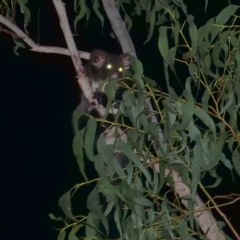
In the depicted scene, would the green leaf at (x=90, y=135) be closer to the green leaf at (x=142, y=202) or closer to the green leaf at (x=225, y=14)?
the green leaf at (x=142, y=202)

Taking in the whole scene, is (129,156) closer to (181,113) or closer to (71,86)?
(181,113)

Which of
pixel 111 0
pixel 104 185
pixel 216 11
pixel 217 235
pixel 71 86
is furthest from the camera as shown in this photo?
pixel 71 86

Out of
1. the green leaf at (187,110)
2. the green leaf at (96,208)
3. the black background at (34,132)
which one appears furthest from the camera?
the black background at (34,132)

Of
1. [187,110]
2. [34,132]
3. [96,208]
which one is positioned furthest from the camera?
[34,132]

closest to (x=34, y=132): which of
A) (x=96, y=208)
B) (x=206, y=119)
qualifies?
(x=96, y=208)

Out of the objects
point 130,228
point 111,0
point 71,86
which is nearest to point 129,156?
point 130,228

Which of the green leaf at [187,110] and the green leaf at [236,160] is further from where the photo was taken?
the green leaf at [236,160]

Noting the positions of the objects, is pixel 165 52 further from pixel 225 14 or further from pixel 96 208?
pixel 96 208

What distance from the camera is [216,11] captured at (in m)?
4.14

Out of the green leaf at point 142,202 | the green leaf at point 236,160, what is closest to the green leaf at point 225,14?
the green leaf at point 236,160

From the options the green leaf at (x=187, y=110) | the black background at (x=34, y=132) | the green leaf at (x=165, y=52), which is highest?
the green leaf at (x=165, y=52)

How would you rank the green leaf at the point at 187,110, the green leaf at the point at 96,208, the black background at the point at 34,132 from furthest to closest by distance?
the black background at the point at 34,132, the green leaf at the point at 96,208, the green leaf at the point at 187,110

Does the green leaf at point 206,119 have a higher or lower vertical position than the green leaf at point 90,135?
lower

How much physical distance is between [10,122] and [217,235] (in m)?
2.95
